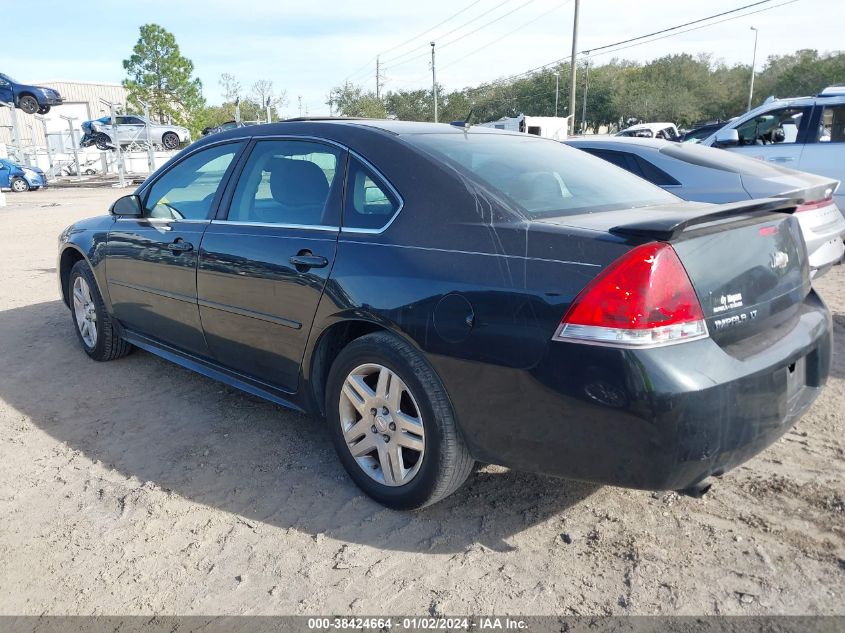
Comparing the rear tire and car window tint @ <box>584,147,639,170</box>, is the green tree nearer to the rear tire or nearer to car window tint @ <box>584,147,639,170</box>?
the rear tire

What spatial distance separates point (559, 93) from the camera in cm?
6875

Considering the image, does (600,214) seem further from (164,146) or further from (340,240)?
(164,146)

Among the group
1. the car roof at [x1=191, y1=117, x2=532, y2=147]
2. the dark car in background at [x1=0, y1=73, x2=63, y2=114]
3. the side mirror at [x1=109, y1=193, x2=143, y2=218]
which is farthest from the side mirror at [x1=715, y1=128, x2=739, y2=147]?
the dark car in background at [x1=0, y1=73, x2=63, y2=114]

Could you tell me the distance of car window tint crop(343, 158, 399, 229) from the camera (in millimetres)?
2828

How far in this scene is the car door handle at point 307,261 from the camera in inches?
115

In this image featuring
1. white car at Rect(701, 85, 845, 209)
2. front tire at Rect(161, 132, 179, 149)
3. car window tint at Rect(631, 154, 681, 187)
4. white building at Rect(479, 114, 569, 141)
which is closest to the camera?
car window tint at Rect(631, 154, 681, 187)

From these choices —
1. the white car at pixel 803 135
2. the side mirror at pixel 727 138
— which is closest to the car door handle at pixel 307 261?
the white car at pixel 803 135

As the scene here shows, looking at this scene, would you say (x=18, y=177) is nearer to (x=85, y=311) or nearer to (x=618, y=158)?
(x=85, y=311)

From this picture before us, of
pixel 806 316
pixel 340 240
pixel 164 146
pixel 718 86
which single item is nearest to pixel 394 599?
pixel 340 240

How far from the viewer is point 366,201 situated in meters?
2.93

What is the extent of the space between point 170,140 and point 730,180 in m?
30.1

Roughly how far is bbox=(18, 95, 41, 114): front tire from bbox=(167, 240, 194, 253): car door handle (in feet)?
87.1

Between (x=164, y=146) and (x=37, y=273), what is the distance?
25287 mm

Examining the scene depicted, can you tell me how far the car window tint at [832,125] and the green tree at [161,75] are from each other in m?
51.7
